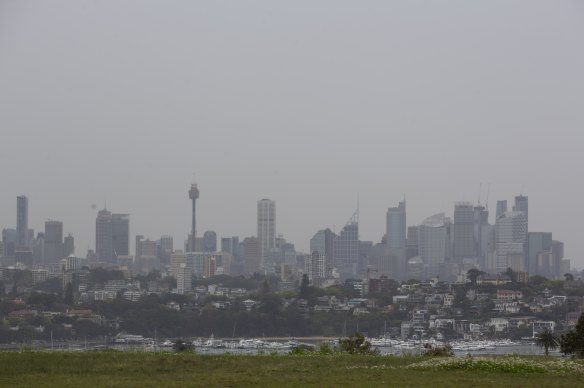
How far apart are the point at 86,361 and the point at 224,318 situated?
296 feet

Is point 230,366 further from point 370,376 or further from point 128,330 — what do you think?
point 128,330

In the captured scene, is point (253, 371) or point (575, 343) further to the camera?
point (575, 343)

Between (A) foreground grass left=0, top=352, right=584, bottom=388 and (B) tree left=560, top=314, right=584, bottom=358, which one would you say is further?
(B) tree left=560, top=314, right=584, bottom=358

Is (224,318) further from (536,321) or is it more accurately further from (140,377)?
(140,377)

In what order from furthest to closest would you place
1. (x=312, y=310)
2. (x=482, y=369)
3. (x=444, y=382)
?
(x=312, y=310), (x=482, y=369), (x=444, y=382)

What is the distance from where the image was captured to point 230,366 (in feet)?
99.4

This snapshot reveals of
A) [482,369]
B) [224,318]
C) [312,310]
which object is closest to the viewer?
[482,369]

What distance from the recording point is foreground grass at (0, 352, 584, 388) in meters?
25.8

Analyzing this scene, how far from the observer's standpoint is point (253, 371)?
94.3ft

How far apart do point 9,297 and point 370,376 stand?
112450 mm

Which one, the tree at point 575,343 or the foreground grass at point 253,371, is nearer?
the foreground grass at point 253,371

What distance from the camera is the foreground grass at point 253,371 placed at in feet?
84.5

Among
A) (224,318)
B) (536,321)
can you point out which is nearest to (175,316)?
(224,318)

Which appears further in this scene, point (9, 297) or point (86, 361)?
point (9, 297)
